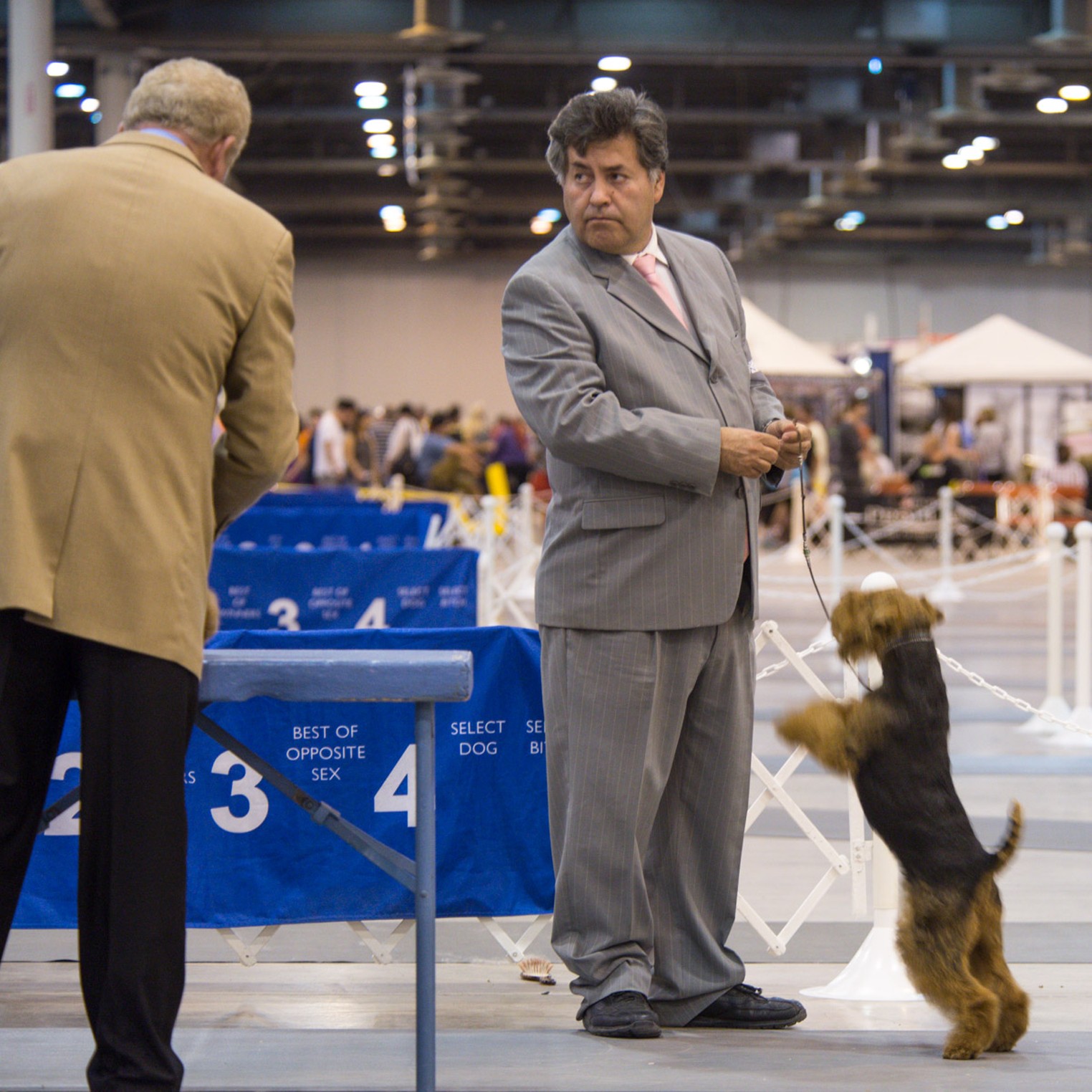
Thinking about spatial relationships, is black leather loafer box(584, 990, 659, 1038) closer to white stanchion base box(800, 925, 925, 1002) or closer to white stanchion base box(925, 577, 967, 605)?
white stanchion base box(800, 925, 925, 1002)

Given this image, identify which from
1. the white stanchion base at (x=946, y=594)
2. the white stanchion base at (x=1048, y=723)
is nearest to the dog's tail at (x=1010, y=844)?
the white stanchion base at (x=1048, y=723)

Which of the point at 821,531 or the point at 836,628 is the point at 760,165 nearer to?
the point at 821,531

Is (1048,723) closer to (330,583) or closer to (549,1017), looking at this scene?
(330,583)

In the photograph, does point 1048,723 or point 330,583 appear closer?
point 330,583

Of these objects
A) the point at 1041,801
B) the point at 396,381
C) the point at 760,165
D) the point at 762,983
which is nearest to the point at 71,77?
the point at 760,165

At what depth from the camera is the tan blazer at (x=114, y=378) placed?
1.99m

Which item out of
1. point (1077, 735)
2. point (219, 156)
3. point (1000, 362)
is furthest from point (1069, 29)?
point (219, 156)

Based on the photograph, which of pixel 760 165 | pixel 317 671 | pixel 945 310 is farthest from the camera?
pixel 945 310

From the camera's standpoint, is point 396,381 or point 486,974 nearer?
point 486,974

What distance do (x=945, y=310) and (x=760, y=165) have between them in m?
11.0

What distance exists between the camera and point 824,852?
3678 millimetres

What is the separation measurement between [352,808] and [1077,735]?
4411mm

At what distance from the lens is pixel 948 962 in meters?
2.59

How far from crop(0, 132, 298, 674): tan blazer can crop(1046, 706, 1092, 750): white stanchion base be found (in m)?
5.46
